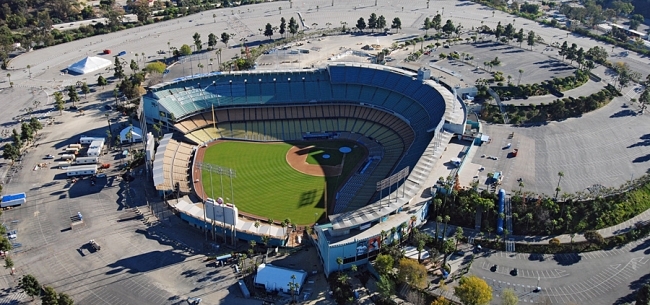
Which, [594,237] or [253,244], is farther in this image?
[594,237]

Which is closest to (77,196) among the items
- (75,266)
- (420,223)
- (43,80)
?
(75,266)

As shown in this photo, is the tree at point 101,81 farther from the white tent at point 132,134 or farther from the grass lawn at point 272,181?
the grass lawn at point 272,181

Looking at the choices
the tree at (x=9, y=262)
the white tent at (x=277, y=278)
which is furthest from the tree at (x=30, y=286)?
the white tent at (x=277, y=278)

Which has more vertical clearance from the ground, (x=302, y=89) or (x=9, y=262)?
(x=302, y=89)

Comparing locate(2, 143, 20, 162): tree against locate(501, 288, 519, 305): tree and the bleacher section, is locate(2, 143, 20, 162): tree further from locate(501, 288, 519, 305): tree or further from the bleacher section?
locate(501, 288, 519, 305): tree

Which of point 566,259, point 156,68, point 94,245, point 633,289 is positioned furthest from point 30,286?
point 156,68

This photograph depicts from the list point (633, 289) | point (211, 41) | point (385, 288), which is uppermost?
point (211, 41)

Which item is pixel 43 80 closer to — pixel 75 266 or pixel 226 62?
pixel 226 62

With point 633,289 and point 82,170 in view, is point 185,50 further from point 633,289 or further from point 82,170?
point 633,289
